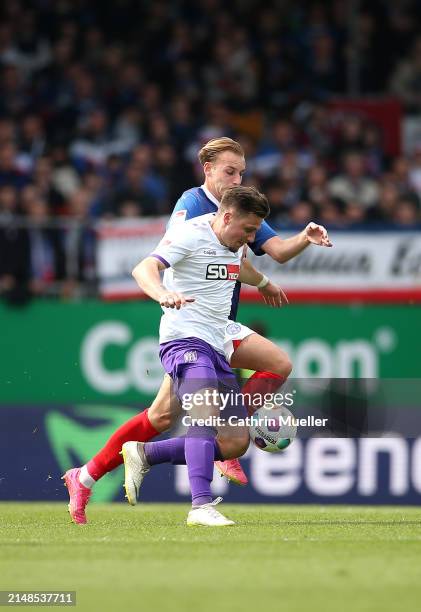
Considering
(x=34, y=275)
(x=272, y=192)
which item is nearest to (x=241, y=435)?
(x=34, y=275)

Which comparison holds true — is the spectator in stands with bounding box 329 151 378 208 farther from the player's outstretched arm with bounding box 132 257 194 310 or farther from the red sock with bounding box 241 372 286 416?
the player's outstretched arm with bounding box 132 257 194 310

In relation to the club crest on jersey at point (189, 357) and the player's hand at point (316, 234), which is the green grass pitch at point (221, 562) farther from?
the player's hand at point (316, 234)

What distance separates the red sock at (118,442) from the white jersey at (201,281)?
1.82 feet

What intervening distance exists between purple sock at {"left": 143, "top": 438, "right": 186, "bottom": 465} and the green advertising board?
10.5 ft

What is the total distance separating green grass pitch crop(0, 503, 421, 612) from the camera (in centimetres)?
574

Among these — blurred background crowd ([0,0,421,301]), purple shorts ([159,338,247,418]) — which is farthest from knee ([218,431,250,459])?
blurred background crowd ([0,0,421,301])

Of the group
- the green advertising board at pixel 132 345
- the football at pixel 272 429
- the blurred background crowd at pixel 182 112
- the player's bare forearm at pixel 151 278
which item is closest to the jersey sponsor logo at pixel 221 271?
the player's bare forearm at pixel 151 278

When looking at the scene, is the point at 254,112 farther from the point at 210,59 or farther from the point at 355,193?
the point at 355,193

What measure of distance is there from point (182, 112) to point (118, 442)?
9.71 m

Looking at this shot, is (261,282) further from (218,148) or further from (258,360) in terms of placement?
(218,148)

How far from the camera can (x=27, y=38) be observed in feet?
63.0

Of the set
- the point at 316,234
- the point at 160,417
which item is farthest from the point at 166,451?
the point at 316,234

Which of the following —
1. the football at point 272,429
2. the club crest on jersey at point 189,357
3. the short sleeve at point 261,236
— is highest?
the short sleeve at point 261,236

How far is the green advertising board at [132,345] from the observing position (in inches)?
485
